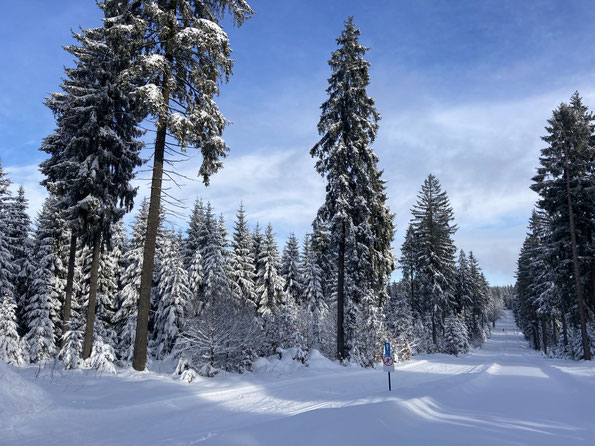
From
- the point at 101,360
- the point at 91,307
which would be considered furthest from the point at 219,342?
the point at 91,307

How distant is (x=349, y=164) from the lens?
20.9m

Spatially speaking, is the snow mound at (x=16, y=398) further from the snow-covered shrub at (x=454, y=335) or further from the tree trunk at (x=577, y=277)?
the snow-covered shrub at (x=454, y=335)

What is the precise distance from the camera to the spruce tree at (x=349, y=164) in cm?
2002

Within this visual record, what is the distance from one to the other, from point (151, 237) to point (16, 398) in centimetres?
600

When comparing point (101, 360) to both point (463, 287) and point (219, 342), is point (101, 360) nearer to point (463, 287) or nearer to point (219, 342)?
point (219, 342)

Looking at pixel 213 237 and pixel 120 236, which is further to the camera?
pixel 213 237

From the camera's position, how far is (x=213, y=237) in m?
34.3

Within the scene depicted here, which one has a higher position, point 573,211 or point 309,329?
point 573,211

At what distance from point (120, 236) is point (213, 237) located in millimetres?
7938

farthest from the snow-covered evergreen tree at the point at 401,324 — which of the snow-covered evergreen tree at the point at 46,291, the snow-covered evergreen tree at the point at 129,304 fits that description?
the snow-covered evergreen tree at the point at 46,291

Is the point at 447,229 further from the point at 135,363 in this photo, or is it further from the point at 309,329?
the point at 135,363

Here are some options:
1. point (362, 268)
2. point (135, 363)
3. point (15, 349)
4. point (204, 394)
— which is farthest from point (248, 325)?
point (15, 349)

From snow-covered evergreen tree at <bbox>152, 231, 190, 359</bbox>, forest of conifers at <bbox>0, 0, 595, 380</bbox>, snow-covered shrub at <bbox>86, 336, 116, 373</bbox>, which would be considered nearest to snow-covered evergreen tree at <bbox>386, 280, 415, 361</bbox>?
forest of conifers at <bbox>0, 0, 595, 380</bbox>

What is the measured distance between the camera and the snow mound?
21.0 feet
